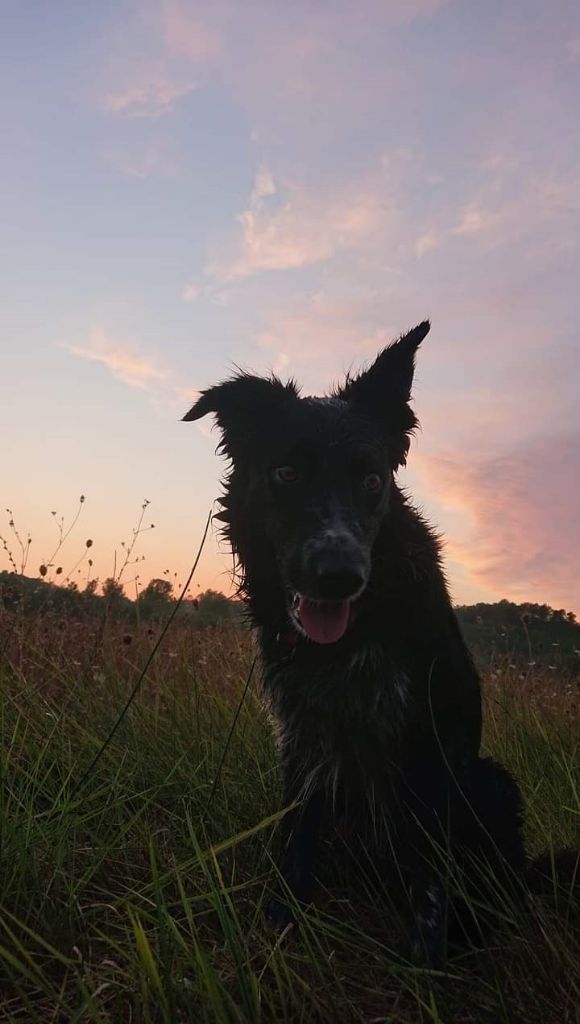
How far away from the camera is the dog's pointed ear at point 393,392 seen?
11.6 ft

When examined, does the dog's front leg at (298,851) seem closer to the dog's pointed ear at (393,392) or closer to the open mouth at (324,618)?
the open mouth at (324,618)

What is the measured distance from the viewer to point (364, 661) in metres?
3.12

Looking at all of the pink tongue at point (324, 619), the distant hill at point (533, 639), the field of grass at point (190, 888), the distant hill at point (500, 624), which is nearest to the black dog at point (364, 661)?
the pink tongue at point (324, 619)

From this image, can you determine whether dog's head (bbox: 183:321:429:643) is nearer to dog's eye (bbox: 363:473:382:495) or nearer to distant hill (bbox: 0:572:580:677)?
dog's eye (bbox: 363:473:382:495)

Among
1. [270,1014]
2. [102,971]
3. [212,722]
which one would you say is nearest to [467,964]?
[270,1014]

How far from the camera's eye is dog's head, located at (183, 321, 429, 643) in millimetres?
3092

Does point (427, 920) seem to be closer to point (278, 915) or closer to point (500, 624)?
point (278, 915)

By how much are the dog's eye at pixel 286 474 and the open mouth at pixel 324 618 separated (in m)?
0.51

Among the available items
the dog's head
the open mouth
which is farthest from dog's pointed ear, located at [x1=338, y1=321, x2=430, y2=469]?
the open mouth

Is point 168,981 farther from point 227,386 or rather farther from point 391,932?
point 227,386

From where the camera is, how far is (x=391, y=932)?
2.96 meters

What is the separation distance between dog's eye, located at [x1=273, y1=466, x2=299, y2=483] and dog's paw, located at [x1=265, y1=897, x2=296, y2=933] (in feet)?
5.42

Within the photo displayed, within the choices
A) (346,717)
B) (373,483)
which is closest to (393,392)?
(373,483)

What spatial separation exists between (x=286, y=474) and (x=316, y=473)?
13cm
